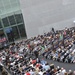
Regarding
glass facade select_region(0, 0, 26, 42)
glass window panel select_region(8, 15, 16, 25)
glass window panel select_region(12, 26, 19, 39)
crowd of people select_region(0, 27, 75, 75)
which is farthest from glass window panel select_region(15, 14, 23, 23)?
crowd of people select_region(0, 27, 75, 75)

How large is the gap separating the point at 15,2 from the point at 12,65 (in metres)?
14.0

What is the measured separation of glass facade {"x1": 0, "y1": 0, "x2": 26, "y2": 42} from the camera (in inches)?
1458

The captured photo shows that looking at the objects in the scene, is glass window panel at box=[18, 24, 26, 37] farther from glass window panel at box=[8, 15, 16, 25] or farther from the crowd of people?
the crowd of people

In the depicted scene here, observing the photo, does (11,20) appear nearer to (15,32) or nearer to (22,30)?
(15,32)

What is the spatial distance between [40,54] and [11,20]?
11369mm

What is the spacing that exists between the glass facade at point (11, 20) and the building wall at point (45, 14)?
0.83 m

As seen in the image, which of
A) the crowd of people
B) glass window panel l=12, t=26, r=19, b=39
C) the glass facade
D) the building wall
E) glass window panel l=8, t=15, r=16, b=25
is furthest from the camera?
glass window panel l=12, t=26, r=19, b=39

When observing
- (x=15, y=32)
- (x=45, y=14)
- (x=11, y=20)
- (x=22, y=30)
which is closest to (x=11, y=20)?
(x=11, y=20)

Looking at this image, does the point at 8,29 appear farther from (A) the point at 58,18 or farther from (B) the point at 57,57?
(B) the point at 57,57

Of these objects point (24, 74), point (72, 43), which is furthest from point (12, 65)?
point (72, 43)

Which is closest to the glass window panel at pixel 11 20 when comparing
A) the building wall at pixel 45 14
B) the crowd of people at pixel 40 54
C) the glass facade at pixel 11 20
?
the glass facade at pixel 11 20

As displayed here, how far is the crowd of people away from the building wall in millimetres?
5369

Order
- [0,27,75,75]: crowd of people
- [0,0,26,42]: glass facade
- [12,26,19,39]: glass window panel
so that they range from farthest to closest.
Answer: [12,26,19,39]: glass window panel < [0,0,26,42]: glass facade < [0,27,75,75]: crowd of people

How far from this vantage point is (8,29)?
1483 inches
